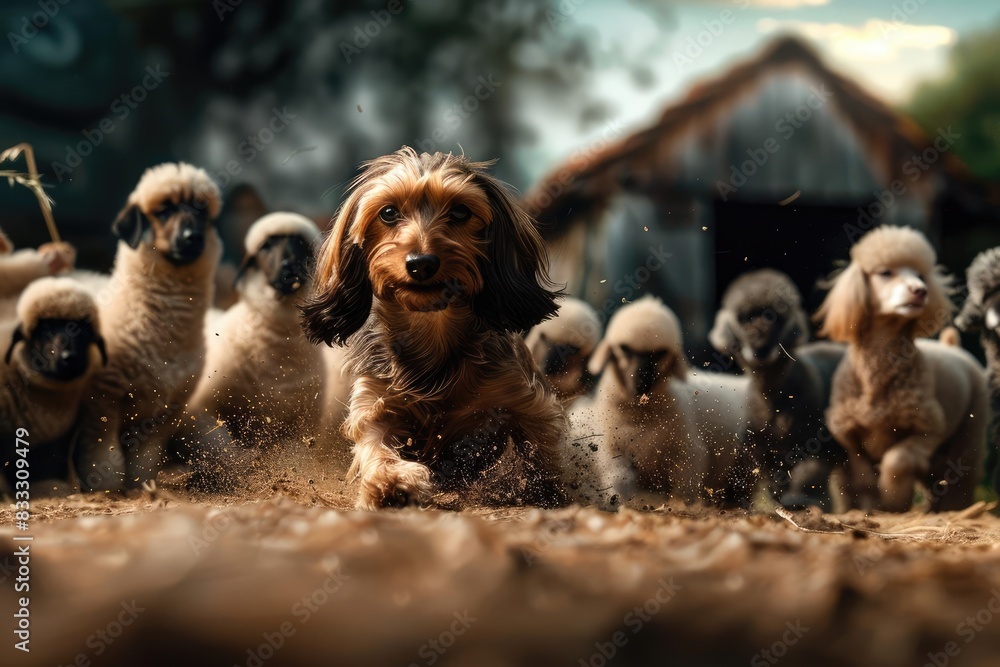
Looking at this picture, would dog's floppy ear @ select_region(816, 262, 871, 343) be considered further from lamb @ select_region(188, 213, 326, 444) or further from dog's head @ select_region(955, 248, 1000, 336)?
lamb @ select_region(188, 213, 326, 444)

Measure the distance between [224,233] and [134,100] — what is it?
3.92 feet

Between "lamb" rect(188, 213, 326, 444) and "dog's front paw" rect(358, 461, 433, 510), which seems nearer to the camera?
"dog's front paw" rect(358, 461, 433, 510)

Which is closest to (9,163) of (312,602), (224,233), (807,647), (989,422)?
(224,233)

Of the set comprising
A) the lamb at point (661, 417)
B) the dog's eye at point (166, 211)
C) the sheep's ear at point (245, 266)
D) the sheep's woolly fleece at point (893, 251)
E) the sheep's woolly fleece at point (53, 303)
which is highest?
the dog's eye at point (166, 211)

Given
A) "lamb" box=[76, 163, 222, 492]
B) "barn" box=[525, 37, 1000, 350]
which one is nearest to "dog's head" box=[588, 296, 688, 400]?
"barn" box=[525, 37, 1000, 350]

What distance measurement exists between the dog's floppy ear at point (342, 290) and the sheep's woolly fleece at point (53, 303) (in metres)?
1.91

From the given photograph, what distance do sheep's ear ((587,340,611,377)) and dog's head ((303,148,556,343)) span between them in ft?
4.46

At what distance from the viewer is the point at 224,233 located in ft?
20.7

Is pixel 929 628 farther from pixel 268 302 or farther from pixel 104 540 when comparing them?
pixel 268 302

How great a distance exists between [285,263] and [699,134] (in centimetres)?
297

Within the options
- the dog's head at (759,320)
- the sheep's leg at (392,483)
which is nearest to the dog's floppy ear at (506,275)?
the sheep's leg at (392,483)

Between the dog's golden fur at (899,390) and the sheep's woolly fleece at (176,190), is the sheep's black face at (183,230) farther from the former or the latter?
the dog's golden fur at (899,390)

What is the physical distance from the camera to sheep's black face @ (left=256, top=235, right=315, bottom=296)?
6102 mm

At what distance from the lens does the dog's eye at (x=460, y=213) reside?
14.4 ft
